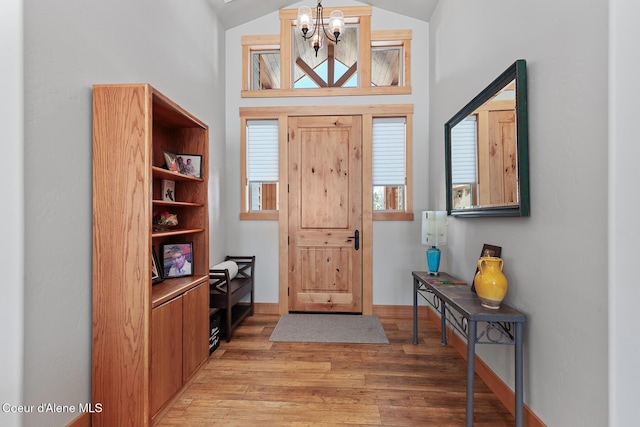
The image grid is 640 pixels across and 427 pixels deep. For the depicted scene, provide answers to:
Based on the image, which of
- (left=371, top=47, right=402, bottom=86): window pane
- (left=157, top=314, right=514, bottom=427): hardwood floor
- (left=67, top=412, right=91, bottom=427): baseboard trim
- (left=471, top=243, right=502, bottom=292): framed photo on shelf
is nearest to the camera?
(left=67, top=412, right=91, bottom=427): baseboard trim

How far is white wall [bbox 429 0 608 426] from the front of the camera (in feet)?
3.98

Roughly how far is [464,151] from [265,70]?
111 inches

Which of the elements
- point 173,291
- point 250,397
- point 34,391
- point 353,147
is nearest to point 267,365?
point 250,397

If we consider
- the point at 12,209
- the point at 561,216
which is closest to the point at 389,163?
the point at 561,216

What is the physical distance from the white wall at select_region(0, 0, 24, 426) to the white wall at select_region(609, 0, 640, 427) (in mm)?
2492

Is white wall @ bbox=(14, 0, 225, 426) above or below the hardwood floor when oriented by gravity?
above

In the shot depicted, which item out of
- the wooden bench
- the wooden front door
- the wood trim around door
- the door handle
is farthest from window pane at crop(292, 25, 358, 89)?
the wooden bench

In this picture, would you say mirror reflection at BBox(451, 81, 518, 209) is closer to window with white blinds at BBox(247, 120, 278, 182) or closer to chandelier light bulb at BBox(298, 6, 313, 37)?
chandelier light bulb at BBox(298, 6, 313, 37)

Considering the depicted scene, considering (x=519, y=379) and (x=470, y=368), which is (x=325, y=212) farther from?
(x=519, y=379)

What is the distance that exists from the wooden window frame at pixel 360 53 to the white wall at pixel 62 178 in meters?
1.87

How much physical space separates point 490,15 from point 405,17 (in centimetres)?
186

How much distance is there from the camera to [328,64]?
151 inches

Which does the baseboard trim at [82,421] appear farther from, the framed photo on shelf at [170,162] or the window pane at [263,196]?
the window pane at [263,196]

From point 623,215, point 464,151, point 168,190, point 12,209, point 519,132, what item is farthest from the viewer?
point 464,151
